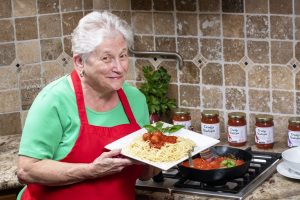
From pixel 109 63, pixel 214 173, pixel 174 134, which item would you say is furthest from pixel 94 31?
pixel 214 173

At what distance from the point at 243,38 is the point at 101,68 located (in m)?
0.85

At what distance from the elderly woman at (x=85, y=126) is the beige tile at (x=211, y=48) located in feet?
2.19

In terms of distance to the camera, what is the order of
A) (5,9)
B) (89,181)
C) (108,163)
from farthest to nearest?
(5,9), (89,181), (108,163)

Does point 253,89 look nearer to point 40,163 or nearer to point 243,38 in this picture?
point 243,38

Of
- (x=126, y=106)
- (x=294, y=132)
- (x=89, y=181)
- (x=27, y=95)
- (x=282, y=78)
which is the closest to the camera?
(x=89, y=181)

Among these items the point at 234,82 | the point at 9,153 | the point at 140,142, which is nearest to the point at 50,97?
the point at 140,142

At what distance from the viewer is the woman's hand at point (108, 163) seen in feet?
7.80

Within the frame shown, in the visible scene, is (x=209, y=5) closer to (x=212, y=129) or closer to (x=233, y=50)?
(x=233, y=50)

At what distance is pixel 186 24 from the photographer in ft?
10.4

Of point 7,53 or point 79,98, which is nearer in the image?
point 79,98

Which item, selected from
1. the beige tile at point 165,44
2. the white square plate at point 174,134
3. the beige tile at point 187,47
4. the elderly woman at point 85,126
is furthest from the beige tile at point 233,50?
the elderly woman at point 85,126

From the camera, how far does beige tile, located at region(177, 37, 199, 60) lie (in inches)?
125

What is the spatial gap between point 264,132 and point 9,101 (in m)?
1.16

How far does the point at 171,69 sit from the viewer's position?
3.24m
